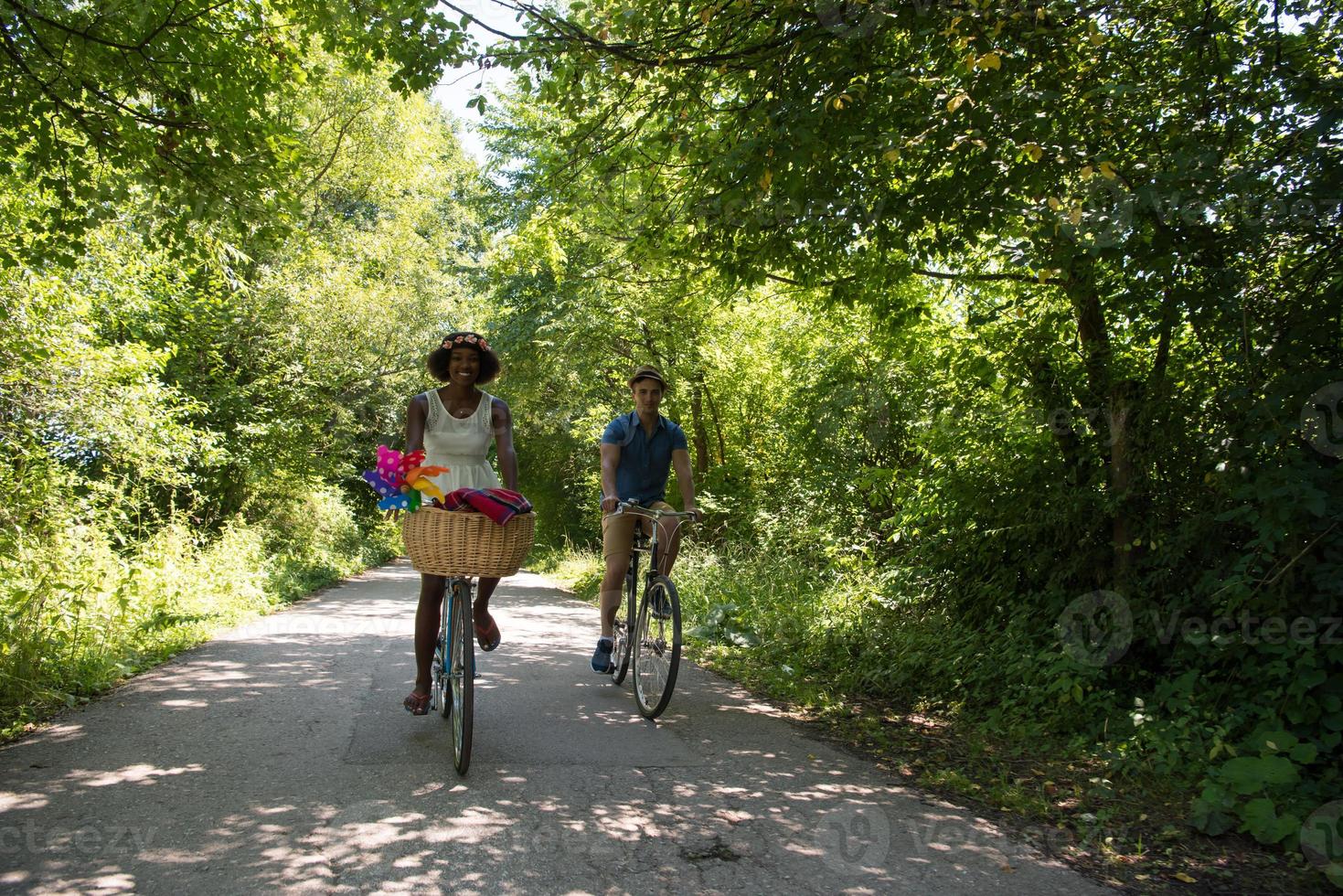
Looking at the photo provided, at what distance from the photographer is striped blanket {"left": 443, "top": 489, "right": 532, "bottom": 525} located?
4391 millimetres

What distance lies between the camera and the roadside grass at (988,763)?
356 cm

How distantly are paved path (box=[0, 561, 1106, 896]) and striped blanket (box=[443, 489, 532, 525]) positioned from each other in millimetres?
1255

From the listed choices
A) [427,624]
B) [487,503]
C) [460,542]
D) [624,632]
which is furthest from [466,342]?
[624,632]

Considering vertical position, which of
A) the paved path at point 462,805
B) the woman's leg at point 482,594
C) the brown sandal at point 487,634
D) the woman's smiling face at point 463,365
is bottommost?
the paved path at point 462,805

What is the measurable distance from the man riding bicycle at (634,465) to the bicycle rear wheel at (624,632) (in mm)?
60

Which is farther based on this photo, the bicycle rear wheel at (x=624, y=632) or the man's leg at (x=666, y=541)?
the bicycle rear wheel at (x=624, y=632)

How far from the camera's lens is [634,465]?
6.50 meters

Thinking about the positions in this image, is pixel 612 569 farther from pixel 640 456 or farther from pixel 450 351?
pixel 450 351

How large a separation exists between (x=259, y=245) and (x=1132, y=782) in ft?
22.2

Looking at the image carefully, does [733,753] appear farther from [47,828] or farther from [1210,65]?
[1210,65]

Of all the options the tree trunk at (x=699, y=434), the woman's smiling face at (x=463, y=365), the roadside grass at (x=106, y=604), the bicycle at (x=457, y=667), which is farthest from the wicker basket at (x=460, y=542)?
the tree trunk at (x=699, y=434)

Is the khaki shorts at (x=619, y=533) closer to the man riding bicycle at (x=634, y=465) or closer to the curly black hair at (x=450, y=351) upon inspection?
the man riding bicycle at (x=634, y=465)

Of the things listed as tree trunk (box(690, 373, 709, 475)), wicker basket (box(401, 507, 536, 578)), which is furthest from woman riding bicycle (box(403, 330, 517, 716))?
tree trunk (box(690, 373, 709, 475))

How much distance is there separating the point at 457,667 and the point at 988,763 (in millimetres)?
2923
